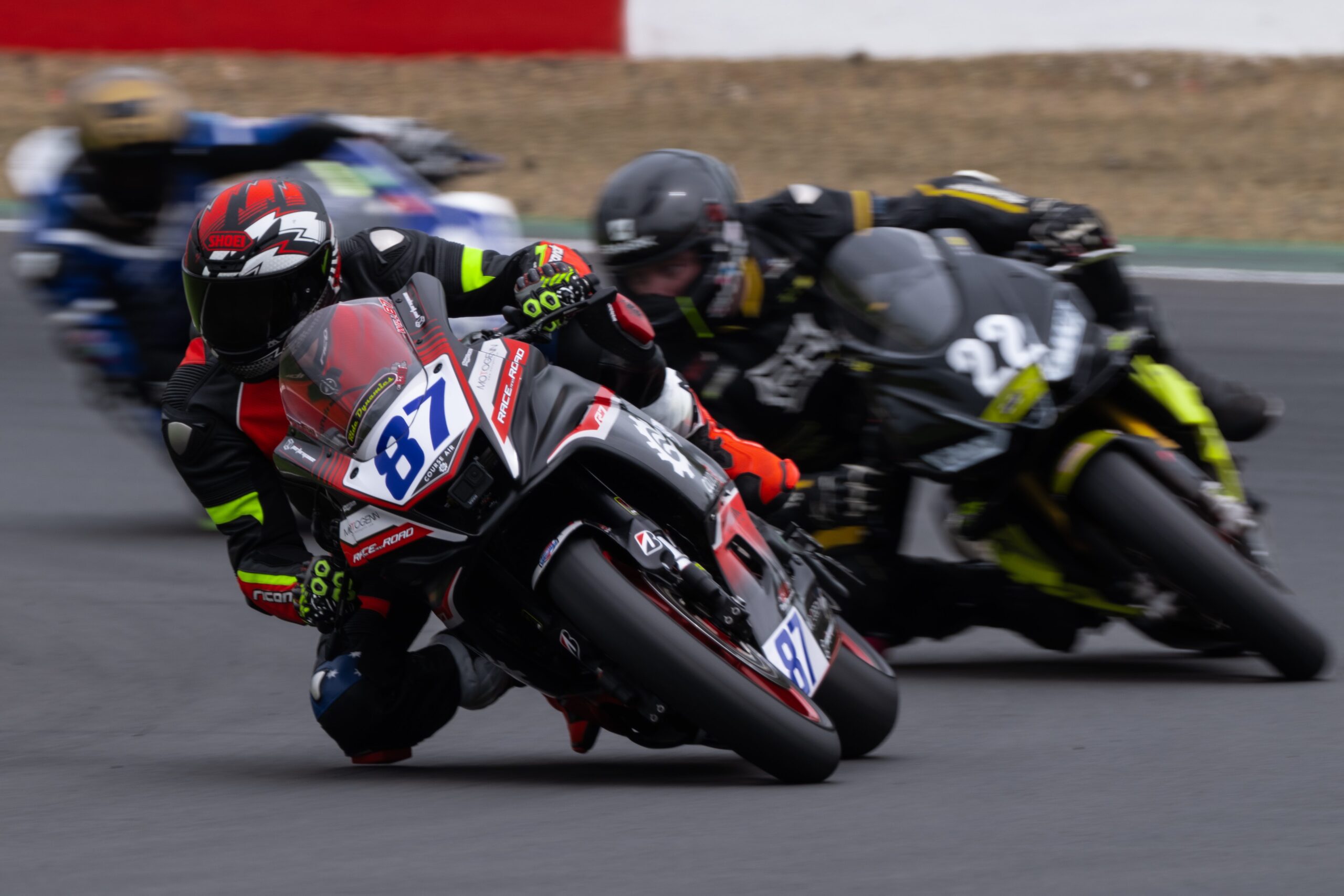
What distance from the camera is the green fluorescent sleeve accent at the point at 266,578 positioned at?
13.7 feet

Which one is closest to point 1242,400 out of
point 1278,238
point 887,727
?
point 887,727

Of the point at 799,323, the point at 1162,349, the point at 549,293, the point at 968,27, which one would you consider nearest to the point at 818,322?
the point at 799,323

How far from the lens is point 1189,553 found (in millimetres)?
4414

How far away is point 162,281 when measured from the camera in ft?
24.2

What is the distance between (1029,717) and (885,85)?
476 inches

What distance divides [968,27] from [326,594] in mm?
12392

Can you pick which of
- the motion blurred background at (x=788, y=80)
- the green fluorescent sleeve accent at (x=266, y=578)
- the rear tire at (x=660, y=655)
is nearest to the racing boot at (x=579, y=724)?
the rear tire at (x=660, y=655)

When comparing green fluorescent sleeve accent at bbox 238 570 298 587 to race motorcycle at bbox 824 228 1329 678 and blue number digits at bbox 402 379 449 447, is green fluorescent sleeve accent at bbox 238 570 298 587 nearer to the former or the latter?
blue number digits at bbox 402 379 449 447

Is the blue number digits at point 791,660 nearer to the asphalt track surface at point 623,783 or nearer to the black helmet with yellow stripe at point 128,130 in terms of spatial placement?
the asphalt track surface at point 623,783

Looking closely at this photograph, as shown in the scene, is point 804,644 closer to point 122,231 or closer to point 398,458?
point 398,458

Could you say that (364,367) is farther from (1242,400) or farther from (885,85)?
(885,85)

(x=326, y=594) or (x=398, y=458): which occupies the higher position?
(x=398, y=458)

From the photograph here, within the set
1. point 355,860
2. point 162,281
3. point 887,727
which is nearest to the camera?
point 355,860

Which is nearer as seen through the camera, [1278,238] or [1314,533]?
[1314,533]
